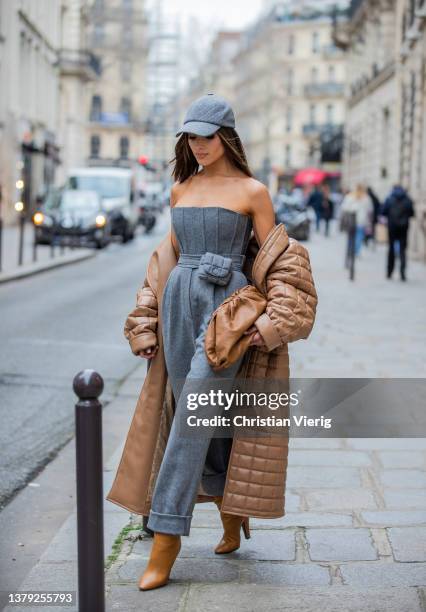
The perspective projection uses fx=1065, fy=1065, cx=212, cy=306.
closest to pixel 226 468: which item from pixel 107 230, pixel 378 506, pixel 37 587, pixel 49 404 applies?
pixel 37 587

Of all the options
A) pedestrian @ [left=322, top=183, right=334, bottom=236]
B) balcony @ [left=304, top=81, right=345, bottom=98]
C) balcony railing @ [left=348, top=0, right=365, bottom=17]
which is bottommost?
pedestrian @ [left=322, top=183, right=334, bottom=236]

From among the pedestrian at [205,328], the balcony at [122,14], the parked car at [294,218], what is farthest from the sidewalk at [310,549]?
the balcony at [122,14]

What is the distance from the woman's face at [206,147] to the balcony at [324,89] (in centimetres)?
9381

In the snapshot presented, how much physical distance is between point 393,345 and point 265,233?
658cm

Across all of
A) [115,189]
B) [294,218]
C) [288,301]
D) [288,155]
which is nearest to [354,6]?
[294,218]

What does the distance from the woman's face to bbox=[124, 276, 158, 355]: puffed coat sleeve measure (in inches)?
20.5

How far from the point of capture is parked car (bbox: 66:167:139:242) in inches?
1176

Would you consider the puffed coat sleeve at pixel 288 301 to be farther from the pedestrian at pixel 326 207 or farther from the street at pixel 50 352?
the pedestrian at pixel 326 207

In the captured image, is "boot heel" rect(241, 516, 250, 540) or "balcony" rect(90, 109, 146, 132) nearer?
"boot heel" rect(241, 516, 250, 540)

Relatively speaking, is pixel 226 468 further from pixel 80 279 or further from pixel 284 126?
pixel 284 126

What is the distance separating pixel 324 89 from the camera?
3784 inches

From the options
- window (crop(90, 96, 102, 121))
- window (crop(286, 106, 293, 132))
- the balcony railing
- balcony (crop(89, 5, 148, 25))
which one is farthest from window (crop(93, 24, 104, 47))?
the balcony railing

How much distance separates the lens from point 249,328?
365 cm

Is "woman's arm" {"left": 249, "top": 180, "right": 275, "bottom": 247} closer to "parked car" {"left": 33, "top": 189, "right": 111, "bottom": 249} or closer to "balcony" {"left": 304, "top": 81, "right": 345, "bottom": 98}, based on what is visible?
"parked car" {"left": 33, "top": 189, "right": 111, "bottom": 249}
